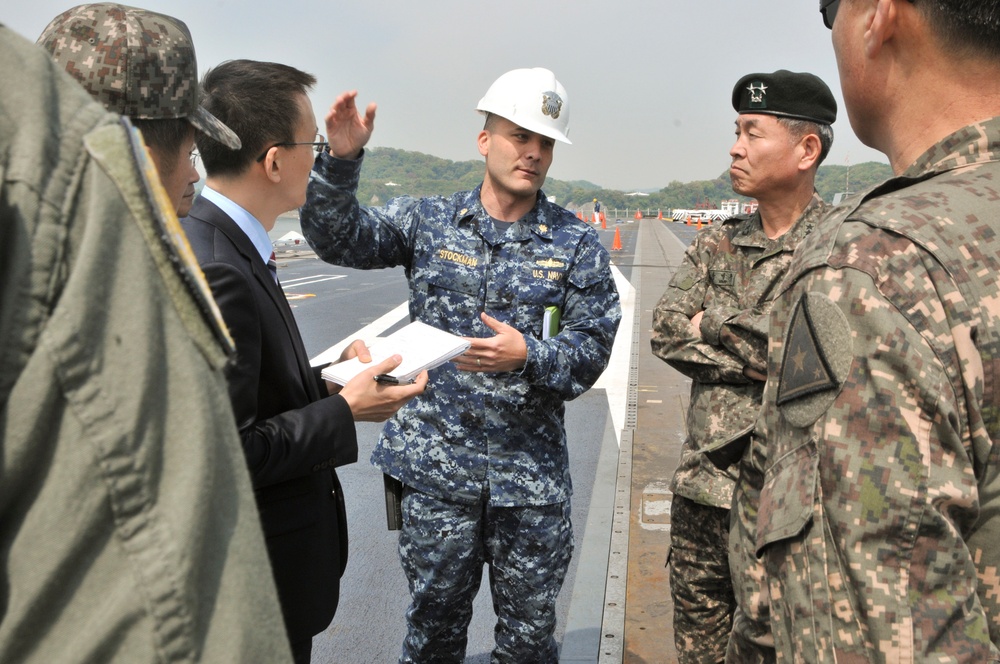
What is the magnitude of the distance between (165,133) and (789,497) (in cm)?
126

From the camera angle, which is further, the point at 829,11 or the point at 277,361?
the point at 277,361

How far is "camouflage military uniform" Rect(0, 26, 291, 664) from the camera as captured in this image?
627mm

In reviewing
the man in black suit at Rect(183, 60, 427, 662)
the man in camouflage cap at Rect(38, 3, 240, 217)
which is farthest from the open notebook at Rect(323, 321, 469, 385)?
the man in camouflage cap at Rect(38, 3, 240, 217)

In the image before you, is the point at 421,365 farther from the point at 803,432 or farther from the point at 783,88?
the point at 783,88

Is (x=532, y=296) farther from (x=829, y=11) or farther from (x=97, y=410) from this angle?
(x=97, y=410)

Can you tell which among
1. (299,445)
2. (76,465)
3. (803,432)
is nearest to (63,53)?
(299,445)

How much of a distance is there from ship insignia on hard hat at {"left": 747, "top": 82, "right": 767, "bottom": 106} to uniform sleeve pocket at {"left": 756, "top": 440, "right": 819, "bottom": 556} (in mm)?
2185

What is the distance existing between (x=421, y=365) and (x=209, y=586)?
160 centimetres

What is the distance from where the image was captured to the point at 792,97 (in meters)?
3.12

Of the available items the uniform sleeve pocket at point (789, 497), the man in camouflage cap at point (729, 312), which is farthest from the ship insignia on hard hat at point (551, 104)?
the uniform sleeve pocket at point (789, 497)

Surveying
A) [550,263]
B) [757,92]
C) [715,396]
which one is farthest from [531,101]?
[715,396]

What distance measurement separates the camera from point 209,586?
689mm

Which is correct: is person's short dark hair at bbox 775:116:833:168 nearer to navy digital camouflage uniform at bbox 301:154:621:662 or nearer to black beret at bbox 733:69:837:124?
black beret at bbox 733:69:837:124

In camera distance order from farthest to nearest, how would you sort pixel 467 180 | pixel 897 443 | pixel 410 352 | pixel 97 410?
pixel 467 180 → pixel 410 352 → pixel 897 443 → pixel 97 410
